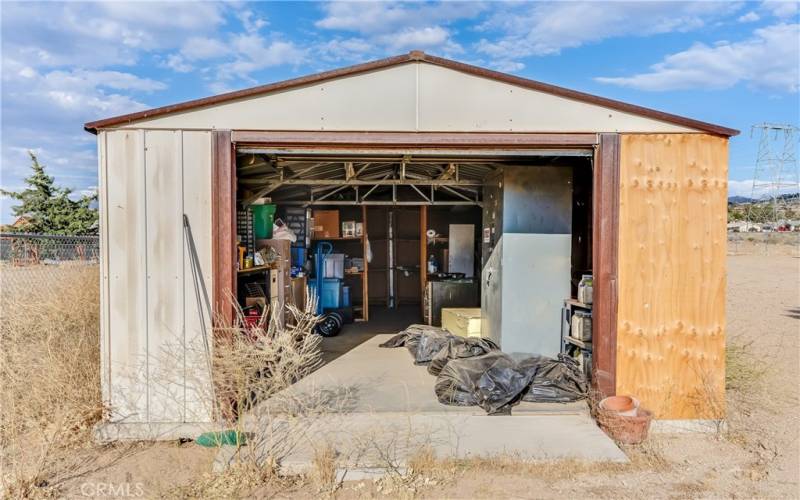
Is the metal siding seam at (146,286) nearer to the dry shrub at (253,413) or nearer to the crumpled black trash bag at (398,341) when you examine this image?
the dry shrub at (253,413)

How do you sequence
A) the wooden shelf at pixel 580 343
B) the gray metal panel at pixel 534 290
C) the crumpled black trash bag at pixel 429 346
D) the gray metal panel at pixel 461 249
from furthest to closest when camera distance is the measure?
the gray metal panel at pixel 461 249 → the crumpled black trash bag at pixel 429 346 → the gray metal panel at pixel 534 290 → the wooden shelf at pixel 580 343

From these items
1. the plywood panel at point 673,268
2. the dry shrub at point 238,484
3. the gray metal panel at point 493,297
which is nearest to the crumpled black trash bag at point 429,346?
the gray metal panel at point 493,297

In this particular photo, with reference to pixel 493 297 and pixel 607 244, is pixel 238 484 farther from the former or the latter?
pixel 493 297

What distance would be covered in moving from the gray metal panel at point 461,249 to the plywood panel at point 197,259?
279 inches

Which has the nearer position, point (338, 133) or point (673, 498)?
point (673, 498)

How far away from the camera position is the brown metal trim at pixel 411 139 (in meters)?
4.93

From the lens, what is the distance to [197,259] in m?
4.89

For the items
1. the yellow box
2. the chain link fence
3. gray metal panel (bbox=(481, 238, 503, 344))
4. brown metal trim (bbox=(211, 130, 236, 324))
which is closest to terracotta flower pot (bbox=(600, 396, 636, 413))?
gray metal panel (bbox=(481, 238, 503, 344))

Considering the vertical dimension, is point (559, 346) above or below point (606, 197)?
below

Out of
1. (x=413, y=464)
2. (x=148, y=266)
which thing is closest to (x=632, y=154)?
(x=413, y=464)

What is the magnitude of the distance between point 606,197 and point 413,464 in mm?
2888

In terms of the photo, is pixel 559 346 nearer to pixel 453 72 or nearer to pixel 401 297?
pixel 453 72

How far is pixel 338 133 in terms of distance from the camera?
16.4ft

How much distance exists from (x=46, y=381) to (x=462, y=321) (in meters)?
5.22
